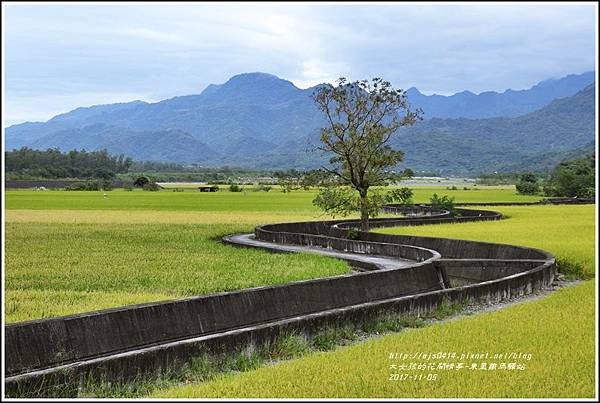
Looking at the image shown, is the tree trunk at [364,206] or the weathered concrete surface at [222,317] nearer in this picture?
the weathered concrete surface at [222,317]

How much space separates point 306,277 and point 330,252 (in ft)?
26.5

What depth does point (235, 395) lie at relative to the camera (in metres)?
7.23

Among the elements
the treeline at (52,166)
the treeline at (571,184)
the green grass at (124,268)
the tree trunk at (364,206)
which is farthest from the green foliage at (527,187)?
the treeline at (52,166)

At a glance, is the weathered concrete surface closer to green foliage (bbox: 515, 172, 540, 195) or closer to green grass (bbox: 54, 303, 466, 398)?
green grass (bbox: 54, 303, 466, 398)

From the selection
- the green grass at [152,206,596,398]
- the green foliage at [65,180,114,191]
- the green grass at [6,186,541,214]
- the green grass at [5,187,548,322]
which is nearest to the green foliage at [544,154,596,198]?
the green grass at [6,186,541,214]

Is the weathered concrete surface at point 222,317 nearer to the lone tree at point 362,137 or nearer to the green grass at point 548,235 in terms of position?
the green grass at point 548,235

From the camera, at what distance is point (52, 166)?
149m

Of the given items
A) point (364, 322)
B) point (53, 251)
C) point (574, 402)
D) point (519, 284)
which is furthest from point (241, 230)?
point (574, 402)

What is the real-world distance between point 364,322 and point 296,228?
24425 millimetres

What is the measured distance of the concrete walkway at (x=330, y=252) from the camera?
74.5 ft

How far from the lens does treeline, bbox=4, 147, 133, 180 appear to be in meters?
142

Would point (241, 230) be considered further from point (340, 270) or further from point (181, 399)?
point (181, 399)

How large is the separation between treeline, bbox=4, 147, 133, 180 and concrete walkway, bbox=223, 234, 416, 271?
10885cm

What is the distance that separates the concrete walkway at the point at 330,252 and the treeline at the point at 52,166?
108847 mm
